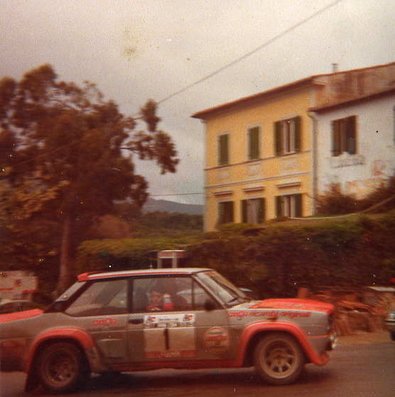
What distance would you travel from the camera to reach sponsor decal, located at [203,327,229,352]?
28.7 feet

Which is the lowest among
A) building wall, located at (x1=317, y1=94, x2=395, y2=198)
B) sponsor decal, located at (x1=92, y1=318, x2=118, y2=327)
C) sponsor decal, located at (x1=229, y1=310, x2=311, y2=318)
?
sponsor decal, located at (x1=92, y1=318, x2=118, y2=327)

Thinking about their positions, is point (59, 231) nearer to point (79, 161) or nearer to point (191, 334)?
point (79, 161)

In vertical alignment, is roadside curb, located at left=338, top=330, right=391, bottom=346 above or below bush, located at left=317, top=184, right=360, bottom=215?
below

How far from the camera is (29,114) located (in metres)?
23.9

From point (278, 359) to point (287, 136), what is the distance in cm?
2056

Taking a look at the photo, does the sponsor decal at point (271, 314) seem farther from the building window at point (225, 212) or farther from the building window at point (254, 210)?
the building window at point (225, 212)

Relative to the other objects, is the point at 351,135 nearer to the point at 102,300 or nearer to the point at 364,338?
the point at 364,338

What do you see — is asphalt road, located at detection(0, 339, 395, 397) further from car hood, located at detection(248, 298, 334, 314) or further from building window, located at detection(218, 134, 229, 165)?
building window, located at detection(218, 134, 229, 165)

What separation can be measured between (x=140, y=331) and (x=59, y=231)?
1540 centimetres

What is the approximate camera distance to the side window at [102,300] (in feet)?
30.3

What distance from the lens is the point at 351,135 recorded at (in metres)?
25.9

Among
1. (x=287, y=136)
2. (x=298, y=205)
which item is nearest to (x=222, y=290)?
(x=298, y=205)

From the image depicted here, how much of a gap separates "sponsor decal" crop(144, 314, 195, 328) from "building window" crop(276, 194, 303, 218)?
18.8m

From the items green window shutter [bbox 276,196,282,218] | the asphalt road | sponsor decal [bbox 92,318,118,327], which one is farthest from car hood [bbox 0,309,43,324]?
green window shutter [bbox 276,196,282,218]
